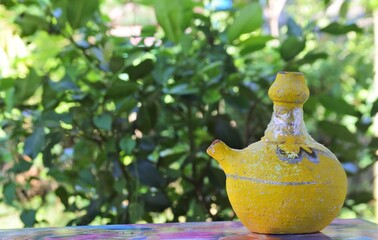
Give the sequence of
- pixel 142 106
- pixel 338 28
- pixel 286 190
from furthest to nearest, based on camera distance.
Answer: pixel 338 28
pixel 142 106
pixel 286 190

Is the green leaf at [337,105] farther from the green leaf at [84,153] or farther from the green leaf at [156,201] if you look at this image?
the green leaf at [84,153]

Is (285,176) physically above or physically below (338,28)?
below

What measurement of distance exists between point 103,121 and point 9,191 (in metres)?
0.32

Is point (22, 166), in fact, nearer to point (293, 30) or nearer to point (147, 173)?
point (147, 173)

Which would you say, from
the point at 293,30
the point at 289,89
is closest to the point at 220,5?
the point at 293,30

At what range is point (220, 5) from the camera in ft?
7.02

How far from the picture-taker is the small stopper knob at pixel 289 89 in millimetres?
1134

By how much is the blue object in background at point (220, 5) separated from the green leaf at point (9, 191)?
0.70 meters

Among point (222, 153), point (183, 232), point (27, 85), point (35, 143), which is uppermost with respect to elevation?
point (27, 85)

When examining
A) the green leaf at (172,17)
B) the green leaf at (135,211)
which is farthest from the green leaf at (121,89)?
the green leaf at (135,211)

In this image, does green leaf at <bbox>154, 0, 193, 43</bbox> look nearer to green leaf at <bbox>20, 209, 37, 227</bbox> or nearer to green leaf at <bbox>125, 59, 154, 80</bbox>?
green leaf at <bbox>125, 59, 154, 80</bbox>

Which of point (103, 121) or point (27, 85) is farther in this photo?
point (27, 85)

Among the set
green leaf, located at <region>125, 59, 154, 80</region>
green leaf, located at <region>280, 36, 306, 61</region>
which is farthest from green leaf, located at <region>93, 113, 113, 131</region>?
green leaf, located at <region>280, 36, 306, 61</region>

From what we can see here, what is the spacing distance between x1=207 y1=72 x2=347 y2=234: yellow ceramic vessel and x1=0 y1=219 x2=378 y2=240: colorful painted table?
29 mm
